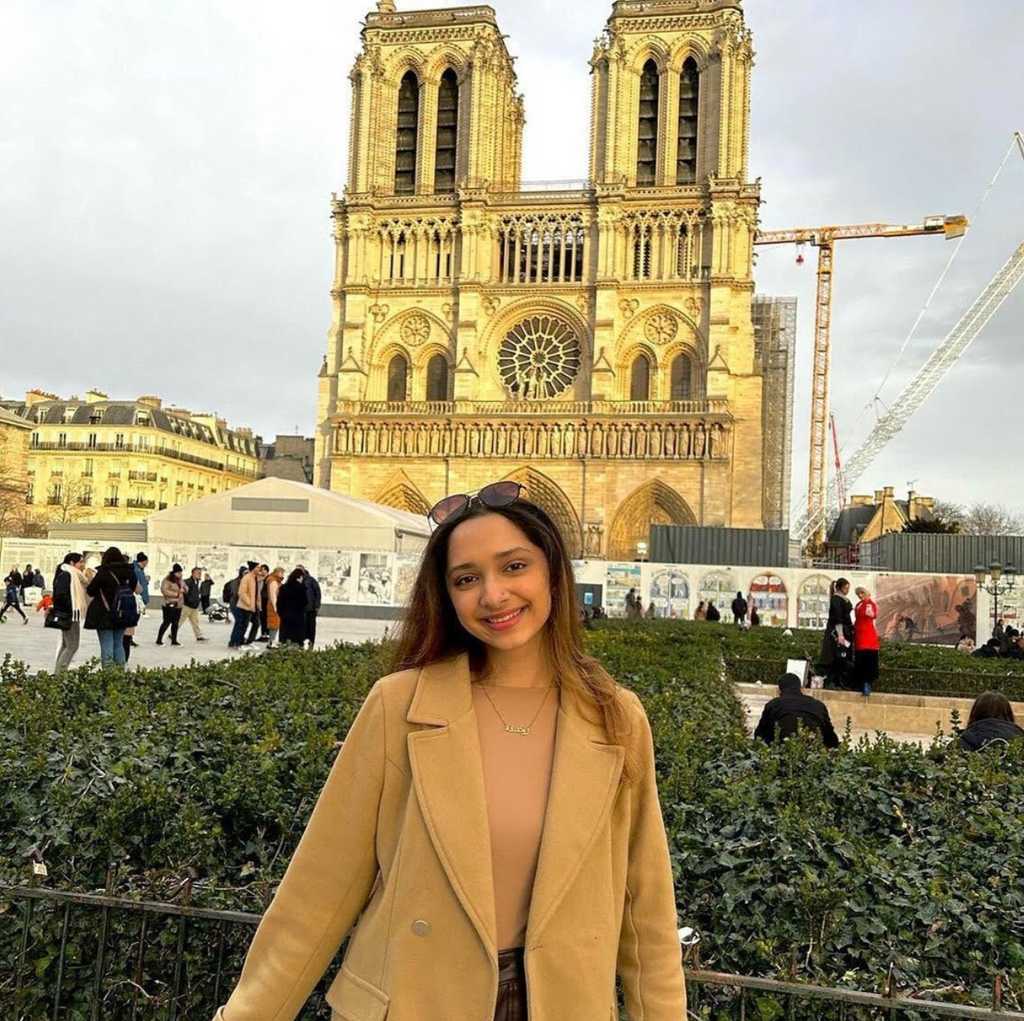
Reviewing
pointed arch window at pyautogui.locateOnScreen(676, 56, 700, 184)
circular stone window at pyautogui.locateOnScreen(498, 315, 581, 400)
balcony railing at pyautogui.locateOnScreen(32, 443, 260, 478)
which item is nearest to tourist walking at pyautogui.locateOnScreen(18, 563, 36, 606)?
circular stone window at pyautogui.locateOnScreen(498, 315, 581, 400)

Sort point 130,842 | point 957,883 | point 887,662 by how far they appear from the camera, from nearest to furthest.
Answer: point 957,883 → point 130,842 → point 887,662

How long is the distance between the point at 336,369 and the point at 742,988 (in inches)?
1621

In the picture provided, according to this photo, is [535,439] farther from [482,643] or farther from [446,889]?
[446,889]

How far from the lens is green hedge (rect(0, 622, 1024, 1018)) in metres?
2.71

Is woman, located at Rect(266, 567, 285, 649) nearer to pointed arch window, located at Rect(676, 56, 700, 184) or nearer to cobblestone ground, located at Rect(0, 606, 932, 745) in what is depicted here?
cobblestone ground, located at Rect(0, 606, 932, 745)

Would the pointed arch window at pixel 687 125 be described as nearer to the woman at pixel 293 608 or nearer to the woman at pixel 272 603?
the woman at pixel 272 603

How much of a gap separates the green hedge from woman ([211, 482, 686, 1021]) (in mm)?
509

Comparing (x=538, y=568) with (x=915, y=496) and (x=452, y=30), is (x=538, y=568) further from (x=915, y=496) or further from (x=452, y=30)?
(x=915, y=496)

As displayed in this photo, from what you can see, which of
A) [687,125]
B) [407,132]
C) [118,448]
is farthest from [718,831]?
[118,448]

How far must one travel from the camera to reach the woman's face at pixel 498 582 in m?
1.82

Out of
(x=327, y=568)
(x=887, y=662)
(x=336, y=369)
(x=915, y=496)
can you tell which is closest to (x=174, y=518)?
(x=327, y=568)

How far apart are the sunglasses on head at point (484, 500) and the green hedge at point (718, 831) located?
46cm

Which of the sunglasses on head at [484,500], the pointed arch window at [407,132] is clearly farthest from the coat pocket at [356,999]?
the pointed arch window at [407,132]

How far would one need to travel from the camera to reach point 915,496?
64.6m
